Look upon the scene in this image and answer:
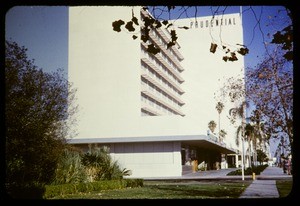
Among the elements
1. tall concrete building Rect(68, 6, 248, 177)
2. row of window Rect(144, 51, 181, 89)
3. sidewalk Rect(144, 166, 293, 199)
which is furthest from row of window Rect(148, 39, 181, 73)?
sidewalk Rect(144, 166, 293, 199)

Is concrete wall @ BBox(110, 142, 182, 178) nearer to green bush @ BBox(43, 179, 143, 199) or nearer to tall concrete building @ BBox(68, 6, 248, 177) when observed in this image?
tall concrete building @ BBox(68, 6, 248, 177)

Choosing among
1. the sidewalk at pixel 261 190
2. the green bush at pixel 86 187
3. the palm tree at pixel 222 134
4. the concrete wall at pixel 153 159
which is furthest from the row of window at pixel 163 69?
the green bush at pixel 86 187

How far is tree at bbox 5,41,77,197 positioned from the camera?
1472 centimetres

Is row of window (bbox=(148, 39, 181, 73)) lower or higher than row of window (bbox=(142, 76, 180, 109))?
higher

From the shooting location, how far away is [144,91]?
53.5 m

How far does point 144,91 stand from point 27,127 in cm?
3867

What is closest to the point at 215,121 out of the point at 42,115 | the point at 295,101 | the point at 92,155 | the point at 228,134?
the point at 228,134

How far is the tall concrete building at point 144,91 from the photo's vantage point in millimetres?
39125

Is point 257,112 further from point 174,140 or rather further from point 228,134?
point 228,134

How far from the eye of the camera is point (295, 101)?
15.4ft

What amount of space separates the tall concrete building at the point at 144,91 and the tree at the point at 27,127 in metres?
8.06

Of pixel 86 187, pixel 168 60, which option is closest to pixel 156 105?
pixel 168 60

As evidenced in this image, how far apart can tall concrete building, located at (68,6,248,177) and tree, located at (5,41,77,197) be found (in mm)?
8064
